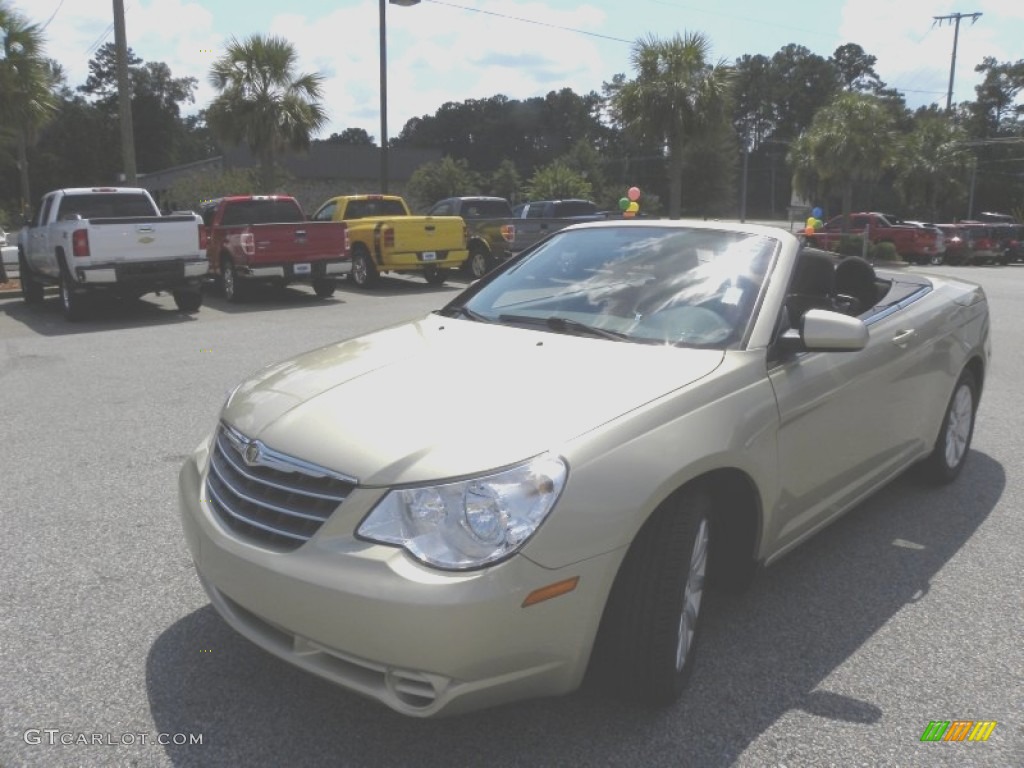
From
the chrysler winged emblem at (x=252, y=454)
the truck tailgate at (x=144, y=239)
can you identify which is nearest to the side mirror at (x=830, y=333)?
the chrysler winged emblem at (x=252, y=454)

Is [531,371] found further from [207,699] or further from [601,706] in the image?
[207,699]

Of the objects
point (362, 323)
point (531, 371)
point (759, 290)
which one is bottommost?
point (362, 323)

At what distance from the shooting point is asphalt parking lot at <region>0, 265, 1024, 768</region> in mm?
2693

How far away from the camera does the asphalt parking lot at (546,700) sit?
2693 mm

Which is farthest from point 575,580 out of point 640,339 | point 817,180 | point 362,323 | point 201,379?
point 817,180

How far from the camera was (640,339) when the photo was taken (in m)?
3.42

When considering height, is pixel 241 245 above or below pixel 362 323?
above

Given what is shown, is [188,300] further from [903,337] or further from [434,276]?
[903,337]

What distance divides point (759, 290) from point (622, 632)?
5.06ft

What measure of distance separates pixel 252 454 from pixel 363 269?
15493 millimetres

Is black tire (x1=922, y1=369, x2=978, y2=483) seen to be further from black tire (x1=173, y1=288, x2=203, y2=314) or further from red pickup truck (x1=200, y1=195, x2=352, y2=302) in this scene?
red pickup truck (x1=200, y1=195, x2=352, y2=302)

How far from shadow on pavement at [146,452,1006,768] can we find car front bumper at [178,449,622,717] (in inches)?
12.4

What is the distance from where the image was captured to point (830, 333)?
3.28 meters

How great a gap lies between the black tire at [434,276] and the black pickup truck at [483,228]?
0.89m
